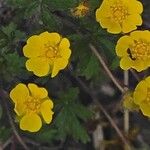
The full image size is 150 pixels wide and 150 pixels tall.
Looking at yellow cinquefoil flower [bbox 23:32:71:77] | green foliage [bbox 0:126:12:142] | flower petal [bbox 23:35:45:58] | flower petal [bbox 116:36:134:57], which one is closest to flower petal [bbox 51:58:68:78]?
yellow cinquefoil flower [bbox 23:32:71:77]

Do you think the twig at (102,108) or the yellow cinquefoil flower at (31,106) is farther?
the twig at (102,108)

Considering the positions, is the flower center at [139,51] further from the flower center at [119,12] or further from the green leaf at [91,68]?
the green leaf at [91,68]

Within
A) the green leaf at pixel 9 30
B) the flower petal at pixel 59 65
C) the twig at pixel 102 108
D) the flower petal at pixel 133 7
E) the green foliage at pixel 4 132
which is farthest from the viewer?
the twig at pixel 102 108

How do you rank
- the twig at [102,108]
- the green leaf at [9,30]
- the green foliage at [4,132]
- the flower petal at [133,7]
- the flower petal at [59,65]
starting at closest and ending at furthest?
the flower petal at [59,65] < the flower petal at [133,7] < the green leaf at [9,30] < the green foliage at [4,132] < the twig at [102,108]

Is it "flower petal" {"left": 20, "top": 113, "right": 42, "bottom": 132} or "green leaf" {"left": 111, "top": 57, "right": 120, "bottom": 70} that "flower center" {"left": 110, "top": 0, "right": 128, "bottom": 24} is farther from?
"flower petal" {"left": 20, "top": 113, "right": 42, "bottom": 132}

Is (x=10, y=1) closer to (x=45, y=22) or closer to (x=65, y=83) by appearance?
(x=45, y=22)

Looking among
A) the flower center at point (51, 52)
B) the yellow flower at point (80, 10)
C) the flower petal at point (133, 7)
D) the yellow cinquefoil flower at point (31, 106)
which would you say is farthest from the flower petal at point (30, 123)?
the flower petal at point (133, 7)
